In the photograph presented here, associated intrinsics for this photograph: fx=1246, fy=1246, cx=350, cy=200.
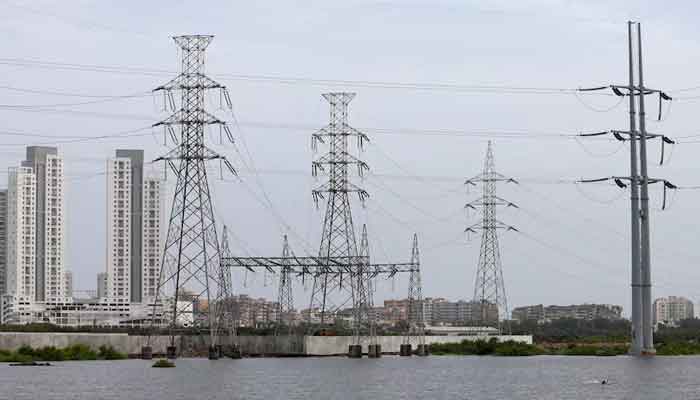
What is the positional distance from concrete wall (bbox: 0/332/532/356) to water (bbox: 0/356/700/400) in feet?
45.4

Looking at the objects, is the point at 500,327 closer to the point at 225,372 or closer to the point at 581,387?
the point at 225,372

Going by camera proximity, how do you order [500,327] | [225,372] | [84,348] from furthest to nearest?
[500,327]
[84,348]
[225,372]

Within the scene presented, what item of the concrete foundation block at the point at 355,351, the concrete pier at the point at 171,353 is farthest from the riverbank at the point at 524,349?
the concrete pier at the point at 171,353

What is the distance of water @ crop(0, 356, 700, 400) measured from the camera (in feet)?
168

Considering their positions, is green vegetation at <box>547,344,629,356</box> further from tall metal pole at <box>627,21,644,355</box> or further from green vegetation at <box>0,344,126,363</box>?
green vegetation at <box>0,344,126,363</box>

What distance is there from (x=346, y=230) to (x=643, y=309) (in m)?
21.3

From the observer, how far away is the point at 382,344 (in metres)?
110

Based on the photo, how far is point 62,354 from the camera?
92.4m

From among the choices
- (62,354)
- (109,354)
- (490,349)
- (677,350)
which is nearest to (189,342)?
(109,354)

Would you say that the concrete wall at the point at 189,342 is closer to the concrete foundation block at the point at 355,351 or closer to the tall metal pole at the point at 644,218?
the concrete foundation block at the point at 355,351

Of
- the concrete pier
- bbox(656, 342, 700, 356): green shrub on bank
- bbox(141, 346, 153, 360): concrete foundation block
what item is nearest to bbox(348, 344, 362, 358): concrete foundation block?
the concrete pier

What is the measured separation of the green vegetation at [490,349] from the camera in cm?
10694

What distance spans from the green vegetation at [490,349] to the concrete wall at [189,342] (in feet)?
28.1

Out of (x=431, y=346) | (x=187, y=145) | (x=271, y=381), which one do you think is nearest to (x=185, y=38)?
(x=187, y=145)
